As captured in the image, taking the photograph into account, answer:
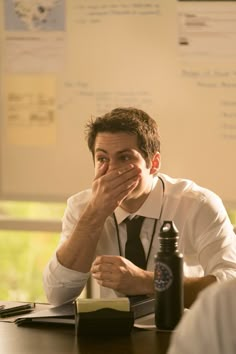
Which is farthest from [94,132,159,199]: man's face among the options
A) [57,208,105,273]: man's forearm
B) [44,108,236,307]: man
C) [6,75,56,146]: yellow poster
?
[6,75,56,146]: yellow poster

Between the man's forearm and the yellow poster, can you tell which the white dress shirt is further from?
the yellow poster

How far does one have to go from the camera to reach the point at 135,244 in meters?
3.06

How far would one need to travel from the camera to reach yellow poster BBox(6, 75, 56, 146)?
3.98m

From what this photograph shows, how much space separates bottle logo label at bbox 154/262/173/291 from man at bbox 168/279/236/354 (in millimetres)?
1000

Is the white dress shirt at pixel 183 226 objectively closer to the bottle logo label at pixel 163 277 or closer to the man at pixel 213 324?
the bottle logo label at pixel 163 277

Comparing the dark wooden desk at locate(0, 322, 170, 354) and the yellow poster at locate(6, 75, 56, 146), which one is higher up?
the yellow poster at locate(6, 75, 56, 146)

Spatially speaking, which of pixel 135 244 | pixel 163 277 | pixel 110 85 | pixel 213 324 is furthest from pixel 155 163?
pixel 213 324

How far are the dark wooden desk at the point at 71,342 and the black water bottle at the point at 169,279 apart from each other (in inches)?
2.5

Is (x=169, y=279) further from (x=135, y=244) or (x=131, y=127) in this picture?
(x=131, y=127)

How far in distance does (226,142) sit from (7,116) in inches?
40.6

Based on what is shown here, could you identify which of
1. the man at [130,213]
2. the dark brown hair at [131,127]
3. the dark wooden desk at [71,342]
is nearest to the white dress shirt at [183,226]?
the man at [130,213]

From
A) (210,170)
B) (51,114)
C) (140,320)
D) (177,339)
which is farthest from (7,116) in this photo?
(177,339)

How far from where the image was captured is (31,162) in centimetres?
405

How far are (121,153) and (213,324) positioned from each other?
70.6 inches
